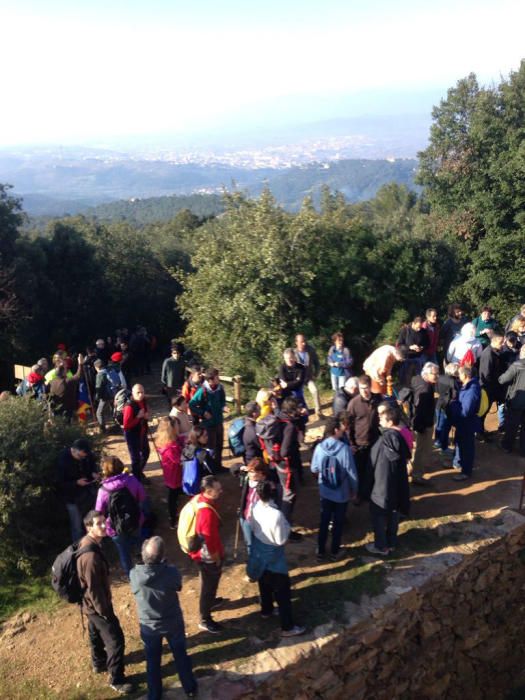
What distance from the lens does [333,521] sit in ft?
22.1

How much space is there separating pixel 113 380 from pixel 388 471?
603 cm

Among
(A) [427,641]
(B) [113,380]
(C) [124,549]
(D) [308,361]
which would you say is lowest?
(A) [427,641]

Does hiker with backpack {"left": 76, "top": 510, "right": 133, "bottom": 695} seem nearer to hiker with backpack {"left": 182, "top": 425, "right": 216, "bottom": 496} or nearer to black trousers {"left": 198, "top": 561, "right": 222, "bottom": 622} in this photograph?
black trousers {"left": 198, "top": 561, "right": 222, "bottom": 622}

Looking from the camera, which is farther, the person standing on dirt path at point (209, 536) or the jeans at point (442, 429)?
the jeans at point (442, 429)

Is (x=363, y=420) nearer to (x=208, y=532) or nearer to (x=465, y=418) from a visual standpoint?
(x=465, y=418)

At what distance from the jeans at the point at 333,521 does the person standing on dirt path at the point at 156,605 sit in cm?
224

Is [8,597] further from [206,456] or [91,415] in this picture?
[91,415]

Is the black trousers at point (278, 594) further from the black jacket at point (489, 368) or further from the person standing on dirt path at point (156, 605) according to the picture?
the black jacket at point (489, 368)

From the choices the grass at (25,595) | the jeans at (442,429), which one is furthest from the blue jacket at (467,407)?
the grass at (25,595)

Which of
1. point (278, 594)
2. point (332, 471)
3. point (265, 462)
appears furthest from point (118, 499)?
point (332, 471)

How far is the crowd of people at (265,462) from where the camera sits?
207 inches

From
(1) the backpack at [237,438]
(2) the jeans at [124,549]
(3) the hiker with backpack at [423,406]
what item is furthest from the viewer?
(3) the hiker with backpack at [423,406]

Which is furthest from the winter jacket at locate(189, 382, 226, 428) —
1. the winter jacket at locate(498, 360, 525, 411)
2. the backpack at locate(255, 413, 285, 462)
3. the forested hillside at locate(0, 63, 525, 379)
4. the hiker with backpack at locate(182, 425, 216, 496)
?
the forested hillside at locate(0, 63, 525, 379)

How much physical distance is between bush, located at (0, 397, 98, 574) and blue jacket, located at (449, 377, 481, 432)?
17.9 ft
